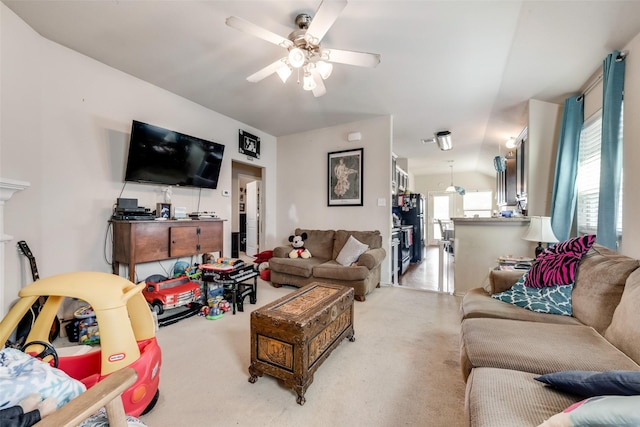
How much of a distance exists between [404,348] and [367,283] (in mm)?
1216

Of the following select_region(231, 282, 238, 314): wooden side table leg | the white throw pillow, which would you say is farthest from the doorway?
select_region(231, 282, 238, 314): wooden side table leg

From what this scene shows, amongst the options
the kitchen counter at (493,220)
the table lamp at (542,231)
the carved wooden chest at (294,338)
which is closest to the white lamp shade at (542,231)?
the table lamp at (542,231)

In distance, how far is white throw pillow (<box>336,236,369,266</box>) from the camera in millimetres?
3502

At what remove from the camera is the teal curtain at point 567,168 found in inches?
104

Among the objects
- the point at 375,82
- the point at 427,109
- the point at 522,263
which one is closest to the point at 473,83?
the point at 427,109

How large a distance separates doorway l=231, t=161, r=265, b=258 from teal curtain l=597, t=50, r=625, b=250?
5354 millimetres

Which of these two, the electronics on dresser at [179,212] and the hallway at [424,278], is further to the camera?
the hallway at [424,278]

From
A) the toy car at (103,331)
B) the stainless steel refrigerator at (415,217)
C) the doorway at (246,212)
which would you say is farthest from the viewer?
the doorway at (246,212)

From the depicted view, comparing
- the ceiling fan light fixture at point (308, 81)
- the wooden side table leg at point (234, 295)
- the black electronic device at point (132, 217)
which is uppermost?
the ceiling fan light fixture at point (308, 81)

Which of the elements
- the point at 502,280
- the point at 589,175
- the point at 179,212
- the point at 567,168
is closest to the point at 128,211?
the point at 179,212

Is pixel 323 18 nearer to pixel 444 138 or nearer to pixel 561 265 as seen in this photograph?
pixel 561 265

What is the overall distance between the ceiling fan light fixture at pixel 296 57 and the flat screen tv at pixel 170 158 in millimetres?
1824

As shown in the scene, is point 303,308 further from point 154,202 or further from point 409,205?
point 409,205

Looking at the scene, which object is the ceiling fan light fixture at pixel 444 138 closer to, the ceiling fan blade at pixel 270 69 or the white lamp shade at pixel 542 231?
the white lamp shade at pixel 542 231
